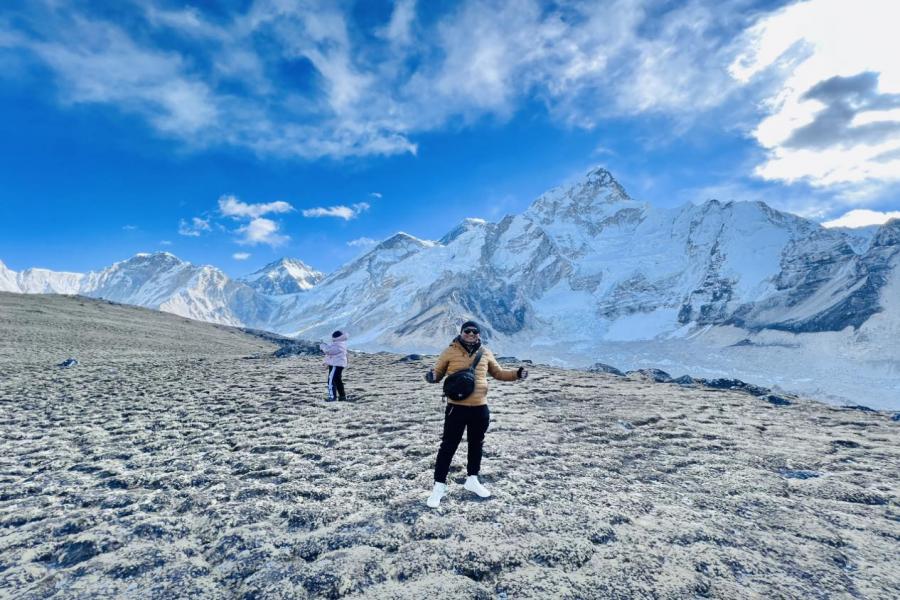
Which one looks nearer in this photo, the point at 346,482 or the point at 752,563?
the point at 752,563

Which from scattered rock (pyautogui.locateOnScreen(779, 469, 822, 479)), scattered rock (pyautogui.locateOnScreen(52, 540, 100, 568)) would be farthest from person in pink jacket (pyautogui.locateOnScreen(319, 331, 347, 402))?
scattered rock (pyautogui.locateOnScreen(779, 469, 822, 479))

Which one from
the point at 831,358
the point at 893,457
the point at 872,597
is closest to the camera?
the point at 872,597

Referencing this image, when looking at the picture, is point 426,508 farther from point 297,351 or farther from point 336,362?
point 297,351

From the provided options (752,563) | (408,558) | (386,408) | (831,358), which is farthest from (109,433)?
(831,358)

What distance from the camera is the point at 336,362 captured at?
14.6 meters

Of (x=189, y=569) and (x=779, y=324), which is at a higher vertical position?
(x=779, y=324)

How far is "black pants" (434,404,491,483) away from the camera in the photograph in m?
6.51

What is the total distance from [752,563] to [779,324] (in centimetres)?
21173

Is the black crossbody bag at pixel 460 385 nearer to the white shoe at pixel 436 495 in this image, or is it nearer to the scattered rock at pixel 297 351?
the white shoe at pixel 436 495

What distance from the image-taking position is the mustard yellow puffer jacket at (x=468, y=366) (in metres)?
6.58

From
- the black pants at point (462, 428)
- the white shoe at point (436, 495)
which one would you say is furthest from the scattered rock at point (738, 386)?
the white shoe at point (436, 495)

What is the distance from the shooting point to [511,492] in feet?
22.2

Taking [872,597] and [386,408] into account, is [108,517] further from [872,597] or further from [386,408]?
[872,597]

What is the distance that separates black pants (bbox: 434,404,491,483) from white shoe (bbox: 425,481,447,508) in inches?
3.2
